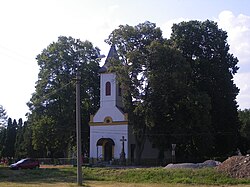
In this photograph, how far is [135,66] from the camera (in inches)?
2090

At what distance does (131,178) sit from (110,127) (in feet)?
85.4

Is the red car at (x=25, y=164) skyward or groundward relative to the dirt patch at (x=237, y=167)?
skyward

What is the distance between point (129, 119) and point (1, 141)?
32683 millimetres

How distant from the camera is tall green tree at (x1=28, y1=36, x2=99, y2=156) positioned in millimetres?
59781

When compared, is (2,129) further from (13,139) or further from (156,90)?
(156,90)

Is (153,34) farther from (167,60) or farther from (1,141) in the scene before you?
(1,141)

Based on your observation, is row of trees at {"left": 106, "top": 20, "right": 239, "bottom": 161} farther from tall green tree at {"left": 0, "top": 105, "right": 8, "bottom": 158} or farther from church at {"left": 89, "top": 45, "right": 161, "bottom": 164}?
tall green tree at {"left": 0, "top": 105, "right": 8, "bottom": 158}

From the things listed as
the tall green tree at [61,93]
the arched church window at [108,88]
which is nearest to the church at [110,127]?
the arched church window at [108,88]

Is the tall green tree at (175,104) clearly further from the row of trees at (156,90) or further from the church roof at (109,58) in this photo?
the church roof at (109,58)

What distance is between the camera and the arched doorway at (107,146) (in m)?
57.7

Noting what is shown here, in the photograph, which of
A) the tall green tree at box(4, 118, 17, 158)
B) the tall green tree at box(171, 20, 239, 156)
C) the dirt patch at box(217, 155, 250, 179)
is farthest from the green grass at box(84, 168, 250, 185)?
the tall green tree at box(4, 118, 17, 158)

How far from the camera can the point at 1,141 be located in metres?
78.7

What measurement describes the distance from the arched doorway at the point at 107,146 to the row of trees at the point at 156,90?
160 inches

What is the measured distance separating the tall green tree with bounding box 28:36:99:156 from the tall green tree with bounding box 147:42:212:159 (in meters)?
13.2
